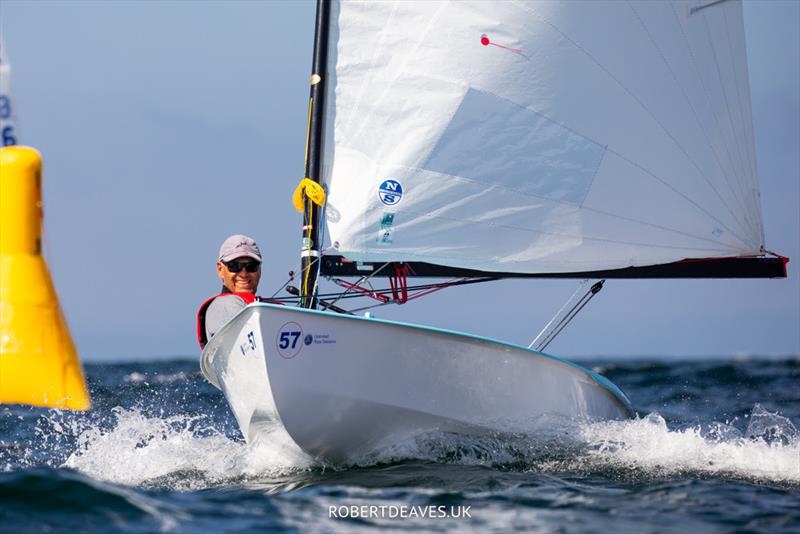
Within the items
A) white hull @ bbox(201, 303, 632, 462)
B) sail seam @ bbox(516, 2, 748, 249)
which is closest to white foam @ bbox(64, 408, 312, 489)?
white hull @ bbox(201, 303, 632, 462)

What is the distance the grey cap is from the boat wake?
3.91ft

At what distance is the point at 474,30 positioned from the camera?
6359 millimetres

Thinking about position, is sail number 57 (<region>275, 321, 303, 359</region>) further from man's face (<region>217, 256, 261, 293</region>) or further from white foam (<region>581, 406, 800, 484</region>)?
white foam (<region>581, 406, 800, 484</region>)

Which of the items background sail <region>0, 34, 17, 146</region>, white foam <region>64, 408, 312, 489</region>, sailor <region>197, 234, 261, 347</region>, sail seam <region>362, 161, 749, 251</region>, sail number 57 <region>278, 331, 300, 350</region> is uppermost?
background sail <region>0, 34, 17, 146</region>

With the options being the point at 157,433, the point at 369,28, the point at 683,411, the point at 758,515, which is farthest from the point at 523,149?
the point at 683,411

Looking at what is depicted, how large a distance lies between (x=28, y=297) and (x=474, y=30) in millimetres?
3391

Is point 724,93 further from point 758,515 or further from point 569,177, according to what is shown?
point 758,515

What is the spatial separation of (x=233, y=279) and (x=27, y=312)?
1.90 m

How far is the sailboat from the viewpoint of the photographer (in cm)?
570

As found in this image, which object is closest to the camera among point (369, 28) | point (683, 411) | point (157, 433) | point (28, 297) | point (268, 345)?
point (28, 297)

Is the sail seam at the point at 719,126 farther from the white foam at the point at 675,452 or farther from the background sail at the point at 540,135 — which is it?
the white foam at the point at 675,452

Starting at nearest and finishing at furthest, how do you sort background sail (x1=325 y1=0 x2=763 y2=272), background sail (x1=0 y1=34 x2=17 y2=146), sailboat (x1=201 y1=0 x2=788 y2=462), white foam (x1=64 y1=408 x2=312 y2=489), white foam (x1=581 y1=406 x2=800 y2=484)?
background sail (x1=0 y1=34 x2=17 y2=146) < sailboat (x1=201 y1=0 x2=788 y2=462) < white foam (x1=64 y1=408 x2=312 y2=489) < white foam (x1=581 y1=406 x2=800 y2=484) < background sail (x1=325 y1=0 x2=763 y2=272)

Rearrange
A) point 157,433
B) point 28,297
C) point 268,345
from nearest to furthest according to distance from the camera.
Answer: point 28,297 → point 268,345 → point 157,433

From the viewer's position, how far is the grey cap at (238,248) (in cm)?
612
